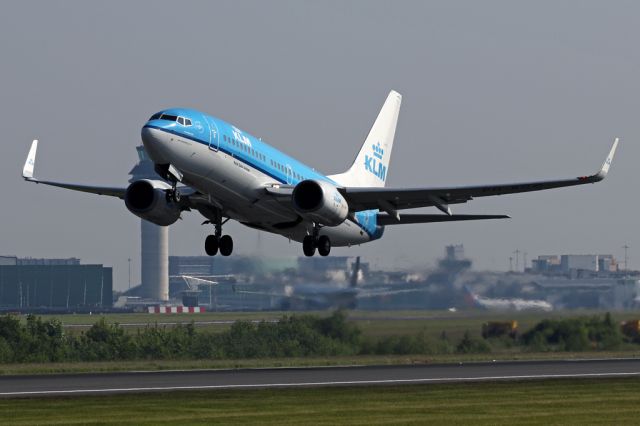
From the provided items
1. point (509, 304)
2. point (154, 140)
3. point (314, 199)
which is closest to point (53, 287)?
point (509, 304)

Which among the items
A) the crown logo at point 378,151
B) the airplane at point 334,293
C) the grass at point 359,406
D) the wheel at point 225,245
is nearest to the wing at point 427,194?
the wheel at point 225,245

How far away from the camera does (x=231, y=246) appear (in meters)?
52.7

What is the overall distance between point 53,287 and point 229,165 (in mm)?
151691

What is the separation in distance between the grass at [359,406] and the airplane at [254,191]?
25.6ft

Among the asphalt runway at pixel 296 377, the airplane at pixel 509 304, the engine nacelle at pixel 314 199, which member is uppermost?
the engine nacelle at pixel 314 199

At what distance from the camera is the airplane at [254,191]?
44188 millimetres

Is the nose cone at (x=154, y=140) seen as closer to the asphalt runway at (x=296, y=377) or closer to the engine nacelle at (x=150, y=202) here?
the engine nacelle at (x=150, y=202)

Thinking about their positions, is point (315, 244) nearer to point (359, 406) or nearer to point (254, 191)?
point (254, 191)

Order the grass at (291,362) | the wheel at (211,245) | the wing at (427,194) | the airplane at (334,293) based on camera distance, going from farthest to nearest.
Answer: the airplane at (334,293) → the grass at (291,362) → the wheel at (211,245) → the wing at (427,194)

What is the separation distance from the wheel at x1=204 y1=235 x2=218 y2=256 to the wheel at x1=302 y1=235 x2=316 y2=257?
380 cm

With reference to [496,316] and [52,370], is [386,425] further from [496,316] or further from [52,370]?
[496,316]

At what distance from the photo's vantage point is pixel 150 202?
49125 millimetres

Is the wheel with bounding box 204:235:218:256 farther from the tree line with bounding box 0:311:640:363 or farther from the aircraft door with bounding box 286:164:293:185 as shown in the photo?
the tree line with bounding box 0:311:640:363

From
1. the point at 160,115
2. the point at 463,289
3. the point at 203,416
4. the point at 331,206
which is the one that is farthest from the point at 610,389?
the point at 463,289
